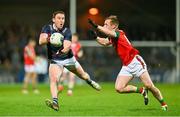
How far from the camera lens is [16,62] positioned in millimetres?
36469

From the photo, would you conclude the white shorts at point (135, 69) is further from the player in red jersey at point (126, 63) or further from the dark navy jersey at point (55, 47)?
the dark navy jersey at point (55, 47)

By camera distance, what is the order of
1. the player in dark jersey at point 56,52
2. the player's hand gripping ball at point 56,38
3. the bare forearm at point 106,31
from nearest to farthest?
the bare forearm at point 106,31
the player in dark jersey at point 56,52
the player's hand gripping ball at point 56,38

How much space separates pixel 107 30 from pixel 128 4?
20.7 metres

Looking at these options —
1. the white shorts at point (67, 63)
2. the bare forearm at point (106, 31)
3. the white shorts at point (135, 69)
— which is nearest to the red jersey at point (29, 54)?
the white shorts at point (67, 63)

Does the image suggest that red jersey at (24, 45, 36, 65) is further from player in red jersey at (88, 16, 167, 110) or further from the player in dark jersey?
player in red jersey at (88, 16, 167, 110)

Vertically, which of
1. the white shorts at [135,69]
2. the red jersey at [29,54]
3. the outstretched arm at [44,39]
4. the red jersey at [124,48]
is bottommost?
the red jersey at [29,54]

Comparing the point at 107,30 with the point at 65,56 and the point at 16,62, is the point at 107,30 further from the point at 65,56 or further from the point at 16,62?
the point at 16,62

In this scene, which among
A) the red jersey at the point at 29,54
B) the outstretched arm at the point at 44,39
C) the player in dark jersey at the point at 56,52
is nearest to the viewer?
the player in dark jersey at the point at 56,52

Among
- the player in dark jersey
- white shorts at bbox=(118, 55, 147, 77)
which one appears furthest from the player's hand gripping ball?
white shorts at bbox=(118, 55, 147, 77)

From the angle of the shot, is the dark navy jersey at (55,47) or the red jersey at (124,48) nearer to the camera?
the red jersey at (124,48)

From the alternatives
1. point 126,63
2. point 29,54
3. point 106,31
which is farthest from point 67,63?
point 29,54

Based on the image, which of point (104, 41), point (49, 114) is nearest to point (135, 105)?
point (104, 41)

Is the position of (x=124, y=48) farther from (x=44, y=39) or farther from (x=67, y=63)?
(x=44, y=39)

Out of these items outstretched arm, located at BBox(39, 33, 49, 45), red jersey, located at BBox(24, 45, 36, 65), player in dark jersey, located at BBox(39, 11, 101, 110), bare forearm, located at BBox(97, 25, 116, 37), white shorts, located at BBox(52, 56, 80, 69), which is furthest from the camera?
red jersey, located at BBox(24, 45, 36, 65)
